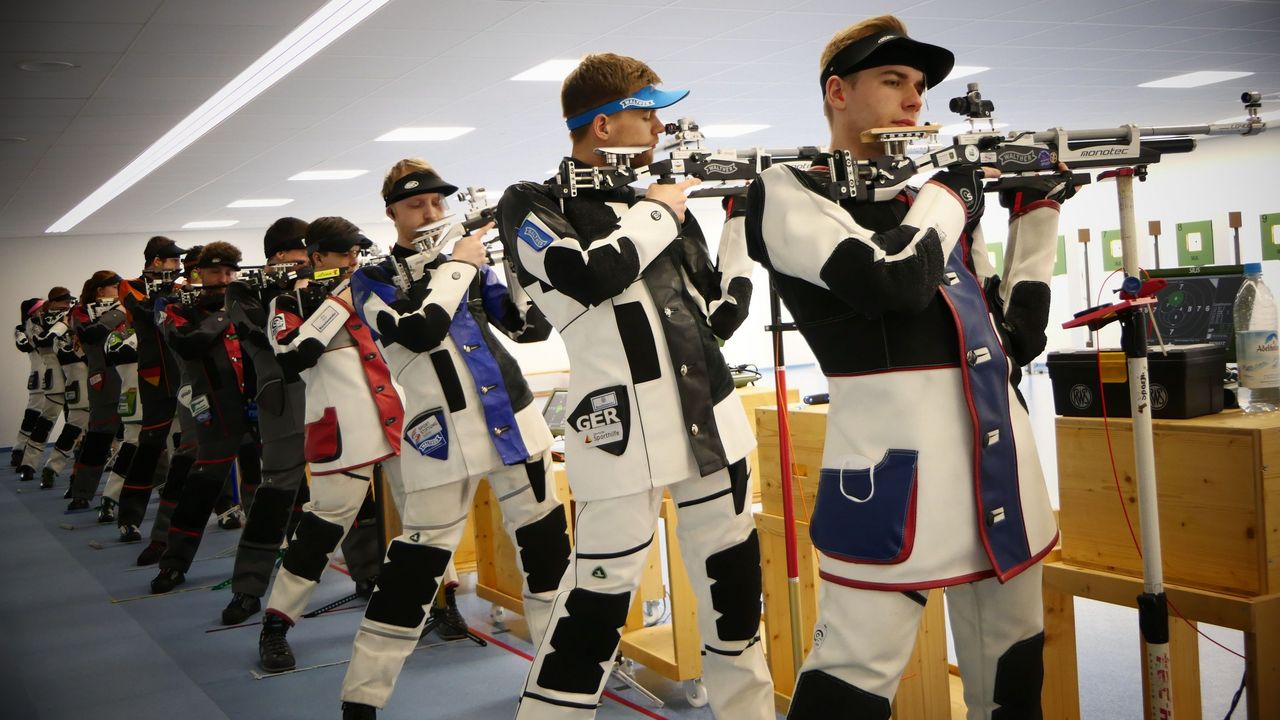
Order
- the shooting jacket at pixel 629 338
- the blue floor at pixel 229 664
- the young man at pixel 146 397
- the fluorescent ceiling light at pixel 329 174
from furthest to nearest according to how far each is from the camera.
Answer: the fluorescent ceiling light at pixel 329 174, the young man at pixel 146 397, the blue floor at pixel 229 664, the shooting jacket at pixel 629 338

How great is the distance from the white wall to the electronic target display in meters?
12.4

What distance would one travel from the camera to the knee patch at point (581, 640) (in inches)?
92.7

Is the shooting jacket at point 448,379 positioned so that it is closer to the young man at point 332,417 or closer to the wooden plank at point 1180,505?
the young man at point 332,417

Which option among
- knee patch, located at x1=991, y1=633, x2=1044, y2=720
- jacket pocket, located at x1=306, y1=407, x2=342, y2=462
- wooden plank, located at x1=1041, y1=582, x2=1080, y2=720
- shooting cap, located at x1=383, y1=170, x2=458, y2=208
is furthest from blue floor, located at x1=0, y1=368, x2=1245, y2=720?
shooting cap, located at x1=383, y1=170, x2=458, y2=208

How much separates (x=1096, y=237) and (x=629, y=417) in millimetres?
16502

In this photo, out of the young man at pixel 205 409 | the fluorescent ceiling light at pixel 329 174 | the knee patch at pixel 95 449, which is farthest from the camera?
the fluorescent ceiling light at pixel 329 174

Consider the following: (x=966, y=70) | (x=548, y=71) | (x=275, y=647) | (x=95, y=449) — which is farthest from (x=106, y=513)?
(x=966, y=70)

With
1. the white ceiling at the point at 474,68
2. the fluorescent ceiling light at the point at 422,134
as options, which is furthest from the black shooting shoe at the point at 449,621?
the fluorescent ceiling light at the point at 422,134

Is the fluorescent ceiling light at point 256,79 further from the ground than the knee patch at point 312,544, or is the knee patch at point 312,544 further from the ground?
the fluorescent ceiling light at point 256,79

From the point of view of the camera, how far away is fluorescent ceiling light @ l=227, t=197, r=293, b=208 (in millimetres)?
15016

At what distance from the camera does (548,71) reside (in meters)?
A: 8.66

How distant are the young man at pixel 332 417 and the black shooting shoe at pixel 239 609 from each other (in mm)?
793

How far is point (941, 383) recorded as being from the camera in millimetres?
1747

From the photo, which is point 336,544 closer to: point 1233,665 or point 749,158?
point 749,158
